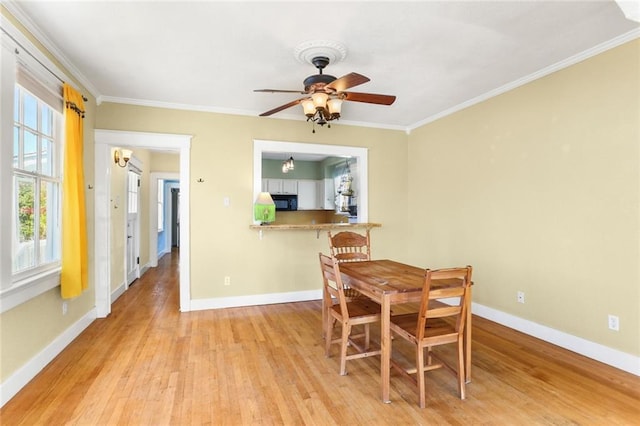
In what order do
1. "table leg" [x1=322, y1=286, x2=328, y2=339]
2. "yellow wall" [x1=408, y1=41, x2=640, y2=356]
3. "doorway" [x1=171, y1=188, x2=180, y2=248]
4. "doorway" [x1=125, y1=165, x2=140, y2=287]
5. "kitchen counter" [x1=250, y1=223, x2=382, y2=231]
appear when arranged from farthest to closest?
"doorway" [x1=171, y1=188, x2=180, y2=248] → "doorway" [x1=125, y1=165, x2=140, y2=287] → "kitchen counter" [x1=250, y1=223, x2=382, y2=231] → "table leg" [x1=322, y1=286, x2=328, y2=339] → "yellow wall" [x1=408, y1=41, x2=640, y2=356]

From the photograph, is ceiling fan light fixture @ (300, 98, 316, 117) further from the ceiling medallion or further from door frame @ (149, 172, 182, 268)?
door frame @ (149, 172, 182, 268)

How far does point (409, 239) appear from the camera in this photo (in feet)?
17.1

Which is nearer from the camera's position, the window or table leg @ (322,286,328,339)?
the window

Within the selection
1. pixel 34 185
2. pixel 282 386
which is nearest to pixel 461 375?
pixel 282 386

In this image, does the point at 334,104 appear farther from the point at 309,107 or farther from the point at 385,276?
the point at 385,276

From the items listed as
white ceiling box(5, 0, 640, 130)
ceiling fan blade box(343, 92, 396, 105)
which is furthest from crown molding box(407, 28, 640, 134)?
ceiling fan blade box(343, 92, 396, 105)

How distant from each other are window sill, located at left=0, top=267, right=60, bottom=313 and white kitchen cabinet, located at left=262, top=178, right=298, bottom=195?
536cm

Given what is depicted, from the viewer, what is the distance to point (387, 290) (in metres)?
2.22

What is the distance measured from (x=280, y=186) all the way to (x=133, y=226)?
335cm

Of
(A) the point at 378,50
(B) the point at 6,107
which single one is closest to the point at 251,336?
(B) the point at 6,107

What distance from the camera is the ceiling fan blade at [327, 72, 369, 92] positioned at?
7.23 ft

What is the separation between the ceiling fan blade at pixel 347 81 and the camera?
2203 millimetres

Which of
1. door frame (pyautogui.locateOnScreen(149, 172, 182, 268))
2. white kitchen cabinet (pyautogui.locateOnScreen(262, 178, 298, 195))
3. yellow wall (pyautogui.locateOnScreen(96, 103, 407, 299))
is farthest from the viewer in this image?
white kitchen cabinet (pyautogui.locateOnScreen(262, 178, 298, 195))

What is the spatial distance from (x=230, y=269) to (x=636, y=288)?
4.02m
